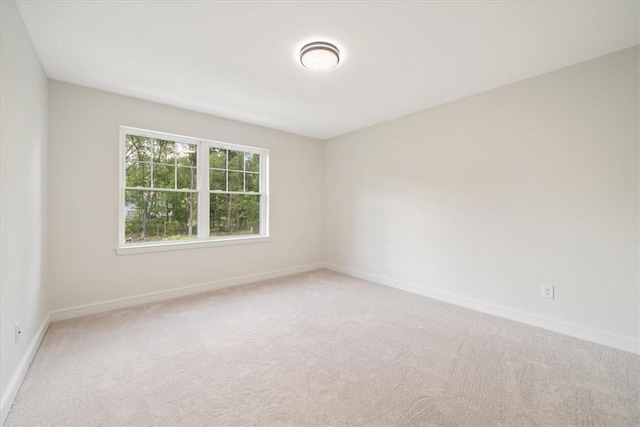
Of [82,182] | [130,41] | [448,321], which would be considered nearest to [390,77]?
[130,41]

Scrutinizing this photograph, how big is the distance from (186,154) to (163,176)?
1.41 feet

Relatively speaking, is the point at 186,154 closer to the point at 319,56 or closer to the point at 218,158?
the point at 218,158

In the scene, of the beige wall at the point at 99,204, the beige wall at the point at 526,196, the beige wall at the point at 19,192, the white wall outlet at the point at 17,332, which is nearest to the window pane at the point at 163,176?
the beige wall at the point at 99,204

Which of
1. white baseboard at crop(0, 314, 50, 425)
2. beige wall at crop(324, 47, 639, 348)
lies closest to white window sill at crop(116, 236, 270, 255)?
white baseboard at crop(0, 314, 50, 425)

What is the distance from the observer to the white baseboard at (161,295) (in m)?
2.87

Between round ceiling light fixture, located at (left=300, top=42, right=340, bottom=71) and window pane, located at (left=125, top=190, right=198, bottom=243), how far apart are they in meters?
2.43

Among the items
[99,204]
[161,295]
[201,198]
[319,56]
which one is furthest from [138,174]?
[319,56]

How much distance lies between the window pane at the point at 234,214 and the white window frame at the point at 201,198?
81mm

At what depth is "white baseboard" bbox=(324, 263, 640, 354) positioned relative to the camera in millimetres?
2291

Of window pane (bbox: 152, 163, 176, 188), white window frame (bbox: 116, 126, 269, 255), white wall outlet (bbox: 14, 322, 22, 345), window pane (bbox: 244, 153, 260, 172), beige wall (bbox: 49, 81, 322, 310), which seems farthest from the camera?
window pane (bbox: 244, 153, 260, 172)

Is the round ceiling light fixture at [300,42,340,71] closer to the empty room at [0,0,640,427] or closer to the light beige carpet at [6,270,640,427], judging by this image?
the empty room at [0,0,640,427]

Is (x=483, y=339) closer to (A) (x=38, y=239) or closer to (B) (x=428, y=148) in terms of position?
(B) (x=428, y=148)

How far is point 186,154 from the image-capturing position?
12.2 ft

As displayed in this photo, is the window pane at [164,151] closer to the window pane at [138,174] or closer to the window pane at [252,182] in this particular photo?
the window pane at [138,174]
